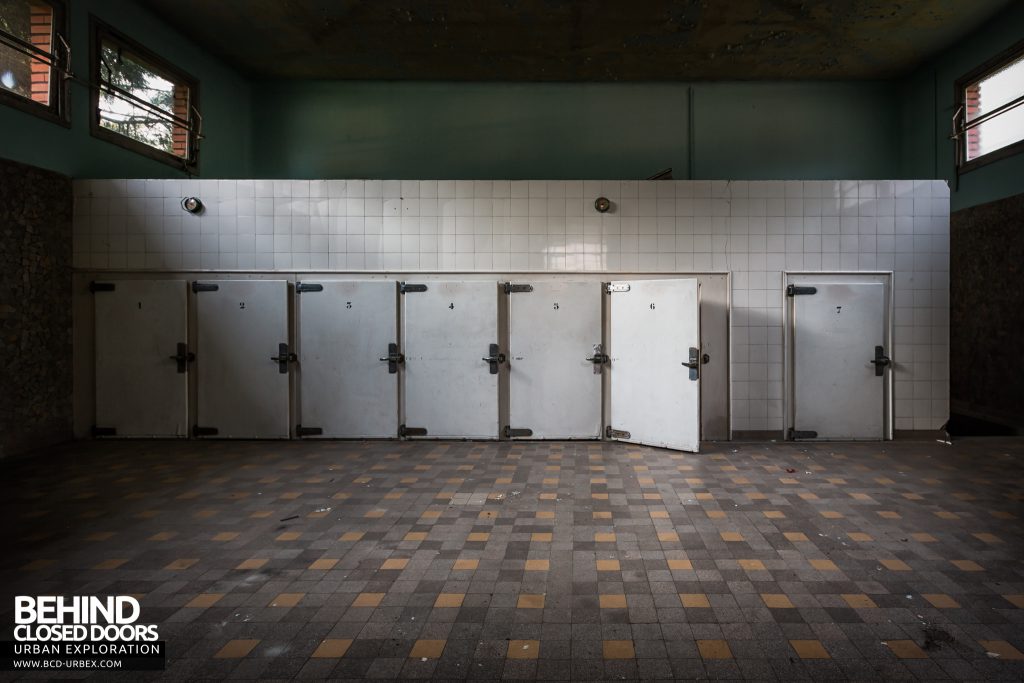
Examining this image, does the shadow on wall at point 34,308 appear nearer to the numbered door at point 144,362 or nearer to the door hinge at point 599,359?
the numbered door at point 144,362

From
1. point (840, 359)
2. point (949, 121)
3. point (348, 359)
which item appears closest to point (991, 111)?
point (949, 121)

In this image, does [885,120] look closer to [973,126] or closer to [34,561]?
[973,126]

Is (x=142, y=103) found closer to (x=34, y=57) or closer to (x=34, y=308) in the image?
(x=34, y=57)

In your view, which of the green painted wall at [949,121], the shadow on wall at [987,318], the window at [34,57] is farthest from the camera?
the shadow on wall at [987,318]

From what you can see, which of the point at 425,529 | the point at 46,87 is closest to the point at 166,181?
the point at 46,87

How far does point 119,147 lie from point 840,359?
8078 mm

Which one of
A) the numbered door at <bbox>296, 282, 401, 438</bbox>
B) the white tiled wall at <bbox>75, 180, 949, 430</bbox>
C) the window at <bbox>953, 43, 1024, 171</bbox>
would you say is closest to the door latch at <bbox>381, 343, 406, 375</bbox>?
the numbered door at <bbox>296, 282, 401, 438</bbox>

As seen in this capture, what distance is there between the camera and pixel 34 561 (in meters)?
2.62

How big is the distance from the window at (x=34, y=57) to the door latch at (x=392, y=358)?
12.6 ft

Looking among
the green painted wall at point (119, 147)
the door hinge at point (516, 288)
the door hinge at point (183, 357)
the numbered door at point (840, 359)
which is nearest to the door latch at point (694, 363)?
the numbered door at point (840, 359)

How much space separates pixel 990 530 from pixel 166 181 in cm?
739

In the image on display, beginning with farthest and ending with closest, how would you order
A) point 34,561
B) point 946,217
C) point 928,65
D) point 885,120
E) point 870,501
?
point 885,120 → point 928,65 → point 946,217 → point 870,501 → point 34,561
